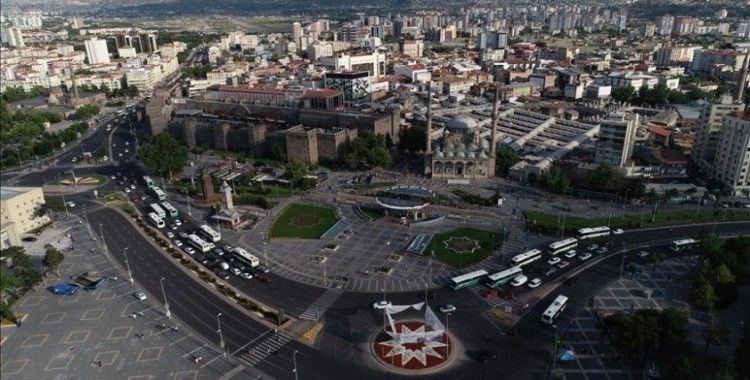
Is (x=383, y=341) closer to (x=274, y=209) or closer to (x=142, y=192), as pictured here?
(x=274, y=209)

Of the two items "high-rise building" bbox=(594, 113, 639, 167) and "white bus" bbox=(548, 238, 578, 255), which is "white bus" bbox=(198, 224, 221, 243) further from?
"high-rise building" bbox=(594, 113, 639, 167)

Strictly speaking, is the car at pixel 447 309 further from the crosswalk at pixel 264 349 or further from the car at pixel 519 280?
the crosswalk at pixel 264 349

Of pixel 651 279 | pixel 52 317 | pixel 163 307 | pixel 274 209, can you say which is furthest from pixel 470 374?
pixel 274 209

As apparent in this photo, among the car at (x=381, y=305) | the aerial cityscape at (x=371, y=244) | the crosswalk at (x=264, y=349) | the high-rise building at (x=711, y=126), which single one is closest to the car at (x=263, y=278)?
the aerial cityscape at (x=371, y=244)

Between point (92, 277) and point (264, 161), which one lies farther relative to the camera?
point (264, 161)

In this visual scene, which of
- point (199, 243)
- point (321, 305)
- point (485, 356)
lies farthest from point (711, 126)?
point (199, 243)

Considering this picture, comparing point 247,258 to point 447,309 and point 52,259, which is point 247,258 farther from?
point 447,309

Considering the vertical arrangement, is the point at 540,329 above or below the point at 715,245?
below
